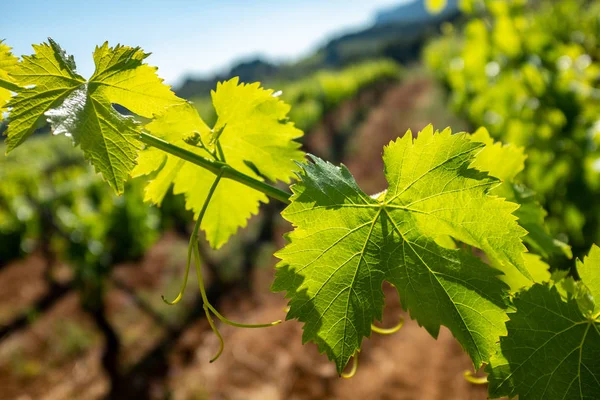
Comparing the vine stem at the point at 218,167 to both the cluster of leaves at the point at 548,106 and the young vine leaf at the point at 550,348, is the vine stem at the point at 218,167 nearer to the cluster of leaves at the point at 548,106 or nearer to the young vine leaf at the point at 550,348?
the young vine leaf at the point at 550,348

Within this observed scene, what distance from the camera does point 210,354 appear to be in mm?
6398

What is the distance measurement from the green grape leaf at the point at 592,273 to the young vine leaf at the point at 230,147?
21.0 inches

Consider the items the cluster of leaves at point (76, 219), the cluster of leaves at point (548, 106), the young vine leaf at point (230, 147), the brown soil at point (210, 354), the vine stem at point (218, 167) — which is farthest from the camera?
the cluster of leaves at point (76, 219)

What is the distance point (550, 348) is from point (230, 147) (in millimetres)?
710

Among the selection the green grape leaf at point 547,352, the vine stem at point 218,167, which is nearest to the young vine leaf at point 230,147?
the vine stem at point 218,167

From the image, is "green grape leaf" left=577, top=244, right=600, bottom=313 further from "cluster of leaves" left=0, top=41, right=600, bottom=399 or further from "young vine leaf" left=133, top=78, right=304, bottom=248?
"young vine leaf" left=133, top=78, right=304, bottom=248

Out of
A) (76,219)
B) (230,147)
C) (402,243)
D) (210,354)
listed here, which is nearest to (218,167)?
(230,147)

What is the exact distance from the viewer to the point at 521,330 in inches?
29.3

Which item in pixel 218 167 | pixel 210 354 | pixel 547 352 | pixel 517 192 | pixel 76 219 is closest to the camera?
pixel 547 352

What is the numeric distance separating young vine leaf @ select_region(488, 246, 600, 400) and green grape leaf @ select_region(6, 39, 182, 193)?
647mm

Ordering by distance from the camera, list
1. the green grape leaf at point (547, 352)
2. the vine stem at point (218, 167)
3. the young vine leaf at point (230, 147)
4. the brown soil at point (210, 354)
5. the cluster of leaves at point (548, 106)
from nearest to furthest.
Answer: the green grape leaf at point (547, 352)
the vine stem at point (218, 167)
the young vine leaf at point (230, 147)
the cluster of leaves at point (548, 106)
the brown soil at point (210, 354)

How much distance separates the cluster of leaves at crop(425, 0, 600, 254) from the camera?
3512 mm

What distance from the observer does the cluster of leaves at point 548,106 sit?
3.51m

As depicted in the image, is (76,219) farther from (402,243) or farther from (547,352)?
(547,352)
